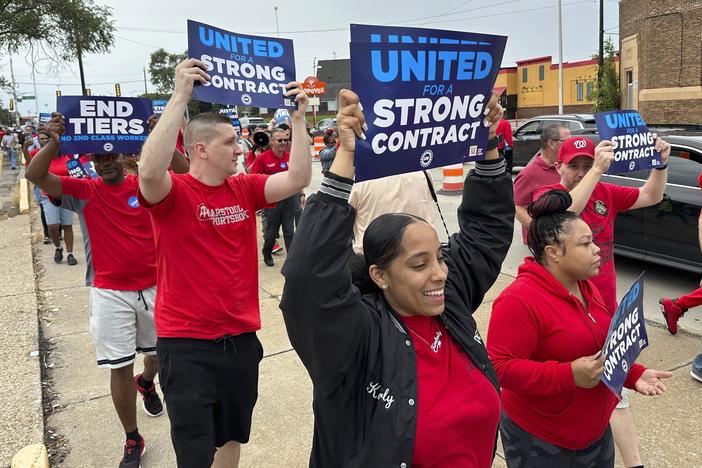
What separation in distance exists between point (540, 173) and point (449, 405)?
12.2 feet

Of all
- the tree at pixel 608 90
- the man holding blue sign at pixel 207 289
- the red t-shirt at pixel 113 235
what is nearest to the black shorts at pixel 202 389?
the man holding blue sign at pixel 207 289

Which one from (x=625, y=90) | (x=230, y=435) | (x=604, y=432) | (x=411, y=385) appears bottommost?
(x=230, y=435)

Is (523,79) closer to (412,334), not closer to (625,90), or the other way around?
(625,90)

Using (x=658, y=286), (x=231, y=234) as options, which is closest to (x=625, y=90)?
(x=658, y=286)

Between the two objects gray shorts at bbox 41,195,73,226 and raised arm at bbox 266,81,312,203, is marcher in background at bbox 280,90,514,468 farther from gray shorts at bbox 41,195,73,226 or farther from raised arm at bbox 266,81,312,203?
gray shorts at bbox 41,195,73,226

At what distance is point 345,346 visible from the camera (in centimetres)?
161

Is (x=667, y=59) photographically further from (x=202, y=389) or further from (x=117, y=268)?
(x=202, y=389)

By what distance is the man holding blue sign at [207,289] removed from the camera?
282cm

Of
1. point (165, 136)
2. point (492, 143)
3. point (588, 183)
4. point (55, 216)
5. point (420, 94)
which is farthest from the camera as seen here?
point (55, 216)

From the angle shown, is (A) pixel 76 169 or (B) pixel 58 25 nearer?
(A) pixel 76 169

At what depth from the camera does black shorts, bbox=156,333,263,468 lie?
2.81m

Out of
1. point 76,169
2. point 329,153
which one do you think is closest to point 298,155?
point 76,169

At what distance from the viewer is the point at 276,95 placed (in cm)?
342

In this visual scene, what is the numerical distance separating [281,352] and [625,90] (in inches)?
1210
